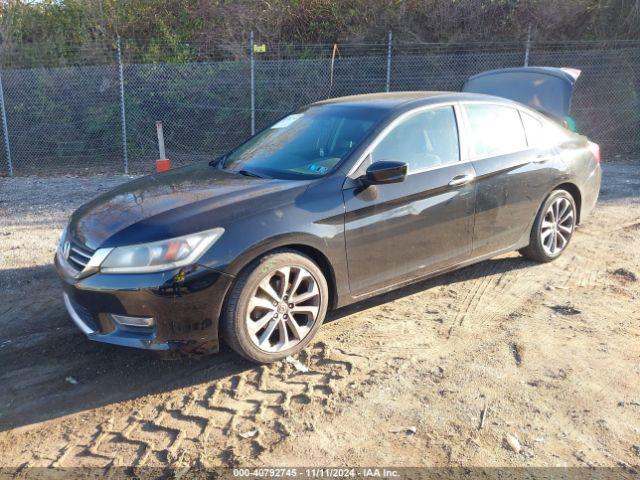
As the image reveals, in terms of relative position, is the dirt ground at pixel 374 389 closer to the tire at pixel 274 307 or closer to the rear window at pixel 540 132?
the tire at pixel 274 307

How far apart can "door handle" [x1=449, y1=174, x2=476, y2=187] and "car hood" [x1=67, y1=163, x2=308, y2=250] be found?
Answer: 4.27ft

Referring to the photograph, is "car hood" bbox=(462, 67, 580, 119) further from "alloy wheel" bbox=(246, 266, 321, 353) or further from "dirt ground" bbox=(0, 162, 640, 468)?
"alloy wheel" bbox=(246, 266, 321, 353)

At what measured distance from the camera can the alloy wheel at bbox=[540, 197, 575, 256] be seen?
222 inches

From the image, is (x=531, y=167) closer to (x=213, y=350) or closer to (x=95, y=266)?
(x=213, y=350)

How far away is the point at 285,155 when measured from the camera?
15.5 ft

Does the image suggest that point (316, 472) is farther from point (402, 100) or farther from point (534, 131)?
point (534, 131)

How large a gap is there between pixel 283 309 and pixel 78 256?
1377 millimetres

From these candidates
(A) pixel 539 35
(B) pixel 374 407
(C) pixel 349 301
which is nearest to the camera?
(B) pixel 374 407

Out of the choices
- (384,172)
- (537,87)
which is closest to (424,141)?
(384,172)

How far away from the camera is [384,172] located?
4.15 meters

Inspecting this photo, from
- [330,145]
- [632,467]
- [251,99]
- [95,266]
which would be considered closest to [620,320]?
[632,467]

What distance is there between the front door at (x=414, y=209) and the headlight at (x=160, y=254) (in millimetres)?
1042

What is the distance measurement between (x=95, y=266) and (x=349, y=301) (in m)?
1.73

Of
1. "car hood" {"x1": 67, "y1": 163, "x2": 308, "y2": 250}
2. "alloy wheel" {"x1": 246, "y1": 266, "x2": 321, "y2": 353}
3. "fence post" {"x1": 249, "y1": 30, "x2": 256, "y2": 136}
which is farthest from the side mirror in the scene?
"fence post" {"x1": 249, "y1": 30, "x2": 256, "y2": 136}
